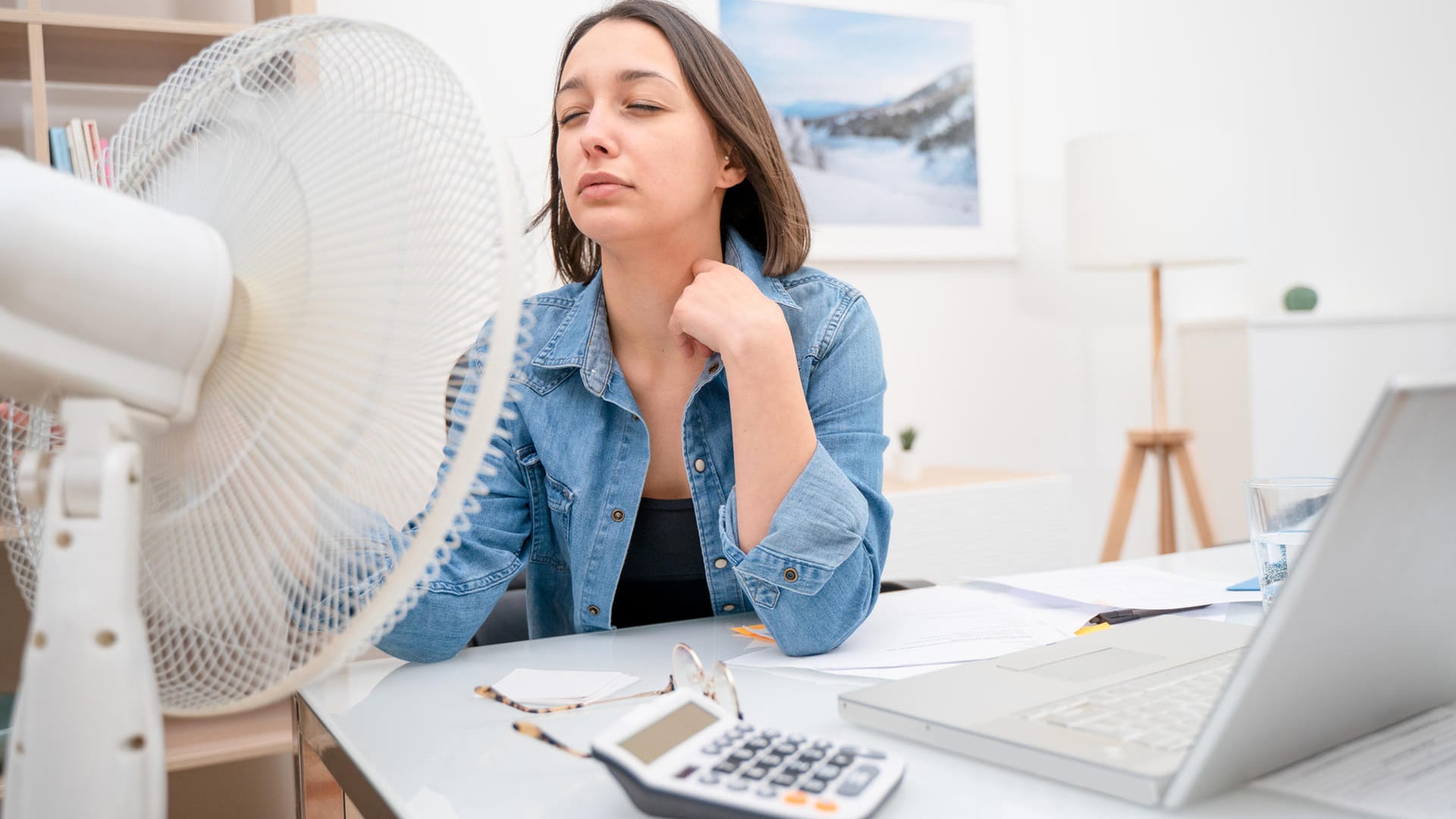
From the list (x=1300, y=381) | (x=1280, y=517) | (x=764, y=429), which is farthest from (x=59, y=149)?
(x=1300, y=381)

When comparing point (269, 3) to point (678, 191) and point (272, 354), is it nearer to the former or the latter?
point (678, 191)

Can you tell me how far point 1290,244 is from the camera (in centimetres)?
354

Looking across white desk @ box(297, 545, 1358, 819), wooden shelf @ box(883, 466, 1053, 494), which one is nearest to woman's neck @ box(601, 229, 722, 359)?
white desk @ box(297, 545, 1358, 819)

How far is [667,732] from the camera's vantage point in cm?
53

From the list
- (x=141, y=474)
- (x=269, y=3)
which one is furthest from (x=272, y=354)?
(x=269, y=3)

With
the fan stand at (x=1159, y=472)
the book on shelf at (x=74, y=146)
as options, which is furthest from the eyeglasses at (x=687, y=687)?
the fan stand at (x=1159, y=472)

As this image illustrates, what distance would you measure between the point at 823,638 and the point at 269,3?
172 cm

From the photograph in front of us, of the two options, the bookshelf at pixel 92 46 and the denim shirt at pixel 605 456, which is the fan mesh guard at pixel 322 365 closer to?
the denim shirt at pixel 605 456

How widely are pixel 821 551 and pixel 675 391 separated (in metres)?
0.37

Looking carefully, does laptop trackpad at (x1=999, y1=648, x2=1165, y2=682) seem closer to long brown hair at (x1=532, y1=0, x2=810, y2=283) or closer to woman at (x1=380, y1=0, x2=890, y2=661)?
woman at (x1=380, y1=0, x2=890, y2=661)

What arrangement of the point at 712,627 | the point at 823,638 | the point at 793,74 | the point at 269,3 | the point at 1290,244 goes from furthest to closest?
the point at 1290,244 → the point at 793,74 → the point at 269,3 → the point at 712,627 → the point at 823,638

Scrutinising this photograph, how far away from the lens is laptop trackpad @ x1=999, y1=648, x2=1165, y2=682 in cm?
66

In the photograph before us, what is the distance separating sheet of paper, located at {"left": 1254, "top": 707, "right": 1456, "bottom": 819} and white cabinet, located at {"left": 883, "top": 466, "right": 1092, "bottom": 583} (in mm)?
1688

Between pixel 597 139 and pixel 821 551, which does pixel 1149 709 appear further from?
pixel 597 139
